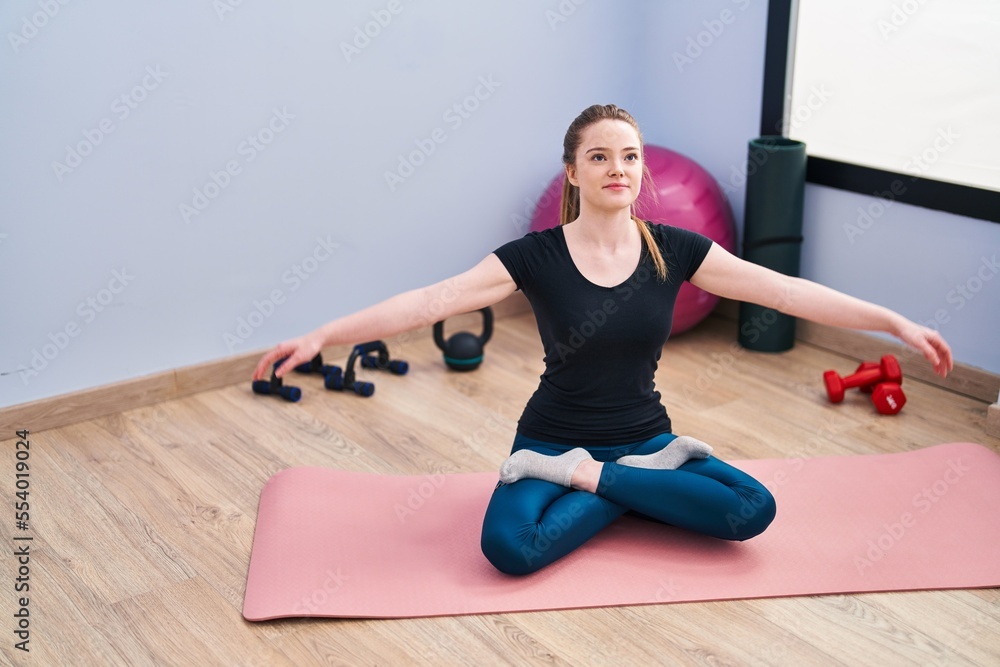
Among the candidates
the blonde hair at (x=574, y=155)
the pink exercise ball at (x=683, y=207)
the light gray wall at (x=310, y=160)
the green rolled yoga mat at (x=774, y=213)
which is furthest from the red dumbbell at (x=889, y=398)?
the blonde hair at (x=574, y=155)

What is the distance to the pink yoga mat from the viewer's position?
196cm

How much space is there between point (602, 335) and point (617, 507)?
1.11 ft

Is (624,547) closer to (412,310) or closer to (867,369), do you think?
(412,310)

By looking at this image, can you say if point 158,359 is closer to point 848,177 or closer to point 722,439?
point 722,439

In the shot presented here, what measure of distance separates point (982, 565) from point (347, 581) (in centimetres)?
119

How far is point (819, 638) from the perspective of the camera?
Result: 5.99 ft

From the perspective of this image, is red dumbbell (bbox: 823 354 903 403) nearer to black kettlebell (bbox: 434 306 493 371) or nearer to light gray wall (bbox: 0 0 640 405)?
black kettlebell (bbox: 434 306 493 371)

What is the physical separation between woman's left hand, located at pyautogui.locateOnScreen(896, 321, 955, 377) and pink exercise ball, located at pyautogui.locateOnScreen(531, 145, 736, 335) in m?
1.11

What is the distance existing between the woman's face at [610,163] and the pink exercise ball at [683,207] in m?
0.87

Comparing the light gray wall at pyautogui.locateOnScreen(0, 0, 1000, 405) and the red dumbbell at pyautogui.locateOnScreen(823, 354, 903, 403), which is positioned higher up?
the light gray wall at pyautogui.locateOnScreen(0, 0, 1000, 405)

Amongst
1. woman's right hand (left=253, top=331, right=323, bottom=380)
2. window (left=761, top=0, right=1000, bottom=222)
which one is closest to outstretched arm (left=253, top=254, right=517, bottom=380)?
woman's right hand (left=253, top=331, right=323, bottom=380)

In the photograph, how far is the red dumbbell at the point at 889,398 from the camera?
2.71 meters

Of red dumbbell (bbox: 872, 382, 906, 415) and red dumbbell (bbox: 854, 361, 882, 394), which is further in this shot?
red dumbbell (bbox: 854, 361, 882, 394)

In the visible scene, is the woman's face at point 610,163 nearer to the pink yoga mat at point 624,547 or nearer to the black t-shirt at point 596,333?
the black t-shirt at point 596,333
